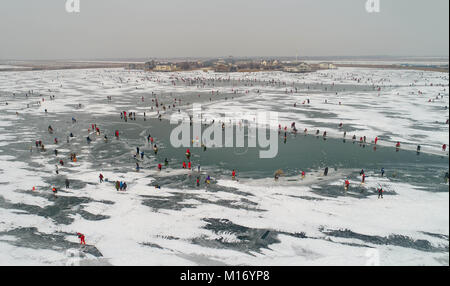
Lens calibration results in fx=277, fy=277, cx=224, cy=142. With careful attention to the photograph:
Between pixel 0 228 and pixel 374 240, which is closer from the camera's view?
pixel 374 240

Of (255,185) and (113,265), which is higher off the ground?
(255,185)

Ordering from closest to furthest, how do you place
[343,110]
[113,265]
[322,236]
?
[113,265] → [322,236] → [343,110]

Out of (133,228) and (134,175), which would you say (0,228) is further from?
(134,175)

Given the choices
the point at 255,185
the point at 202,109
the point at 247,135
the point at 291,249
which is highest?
the point at 202,109

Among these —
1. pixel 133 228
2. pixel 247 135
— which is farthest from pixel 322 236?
pixel 247 135

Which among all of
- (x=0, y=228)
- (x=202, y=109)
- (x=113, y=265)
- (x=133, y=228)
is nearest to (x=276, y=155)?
(x=133, y=228)

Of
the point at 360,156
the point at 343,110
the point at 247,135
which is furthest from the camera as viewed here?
the point at 343,110

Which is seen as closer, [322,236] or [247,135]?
[322,236]

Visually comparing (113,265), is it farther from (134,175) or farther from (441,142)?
(441,142)

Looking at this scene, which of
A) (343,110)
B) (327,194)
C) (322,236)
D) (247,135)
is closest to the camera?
(322,236)
